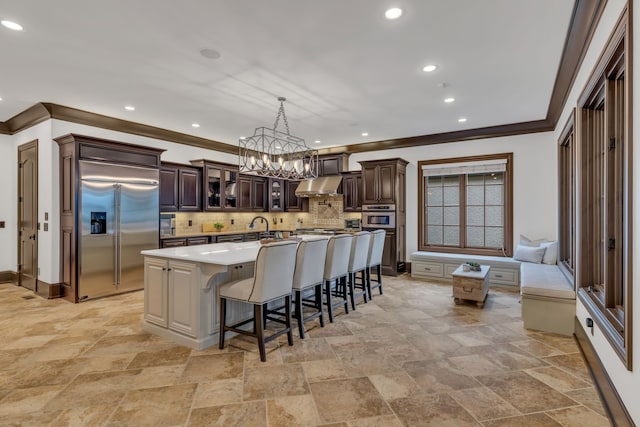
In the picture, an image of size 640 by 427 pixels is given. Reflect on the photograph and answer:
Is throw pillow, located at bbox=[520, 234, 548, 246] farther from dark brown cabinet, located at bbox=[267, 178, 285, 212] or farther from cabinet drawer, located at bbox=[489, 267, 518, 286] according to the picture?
dark brown cabinet, located at bbox=[267, 178, 285, 212]

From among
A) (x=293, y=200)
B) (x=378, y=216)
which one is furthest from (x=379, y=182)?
(x=293, y=200)

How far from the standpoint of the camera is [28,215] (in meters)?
5.20

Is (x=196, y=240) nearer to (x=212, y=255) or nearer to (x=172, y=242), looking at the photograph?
(x=172, y=242)

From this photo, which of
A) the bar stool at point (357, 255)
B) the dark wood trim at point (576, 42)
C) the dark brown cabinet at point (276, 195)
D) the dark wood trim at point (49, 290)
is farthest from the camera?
the dark brown cabinet at point (276, 195)

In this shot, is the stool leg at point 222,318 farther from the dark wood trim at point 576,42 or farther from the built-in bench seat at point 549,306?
the dark wood trim at point 576,42

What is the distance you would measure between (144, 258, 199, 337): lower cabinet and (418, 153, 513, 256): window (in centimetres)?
484

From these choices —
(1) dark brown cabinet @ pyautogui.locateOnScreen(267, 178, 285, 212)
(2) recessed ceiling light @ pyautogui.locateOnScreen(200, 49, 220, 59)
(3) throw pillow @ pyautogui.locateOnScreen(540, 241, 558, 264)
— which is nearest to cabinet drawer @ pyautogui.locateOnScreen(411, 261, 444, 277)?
(3) throw pillow @ pyautogui.locateOnScreen(540, 241, 558, 264)

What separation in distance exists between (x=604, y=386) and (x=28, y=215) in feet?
23.7

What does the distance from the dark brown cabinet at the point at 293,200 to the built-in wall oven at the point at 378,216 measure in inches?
75.2

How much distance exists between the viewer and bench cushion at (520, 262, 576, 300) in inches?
134

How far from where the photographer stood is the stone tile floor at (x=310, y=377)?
81.5 inches

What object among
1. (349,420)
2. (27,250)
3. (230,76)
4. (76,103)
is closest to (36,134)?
(76,103)

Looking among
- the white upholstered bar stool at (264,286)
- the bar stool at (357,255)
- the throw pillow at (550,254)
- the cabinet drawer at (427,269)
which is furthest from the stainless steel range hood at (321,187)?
the white upholstered bar stool at (264,286)

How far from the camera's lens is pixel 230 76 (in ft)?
12.2
